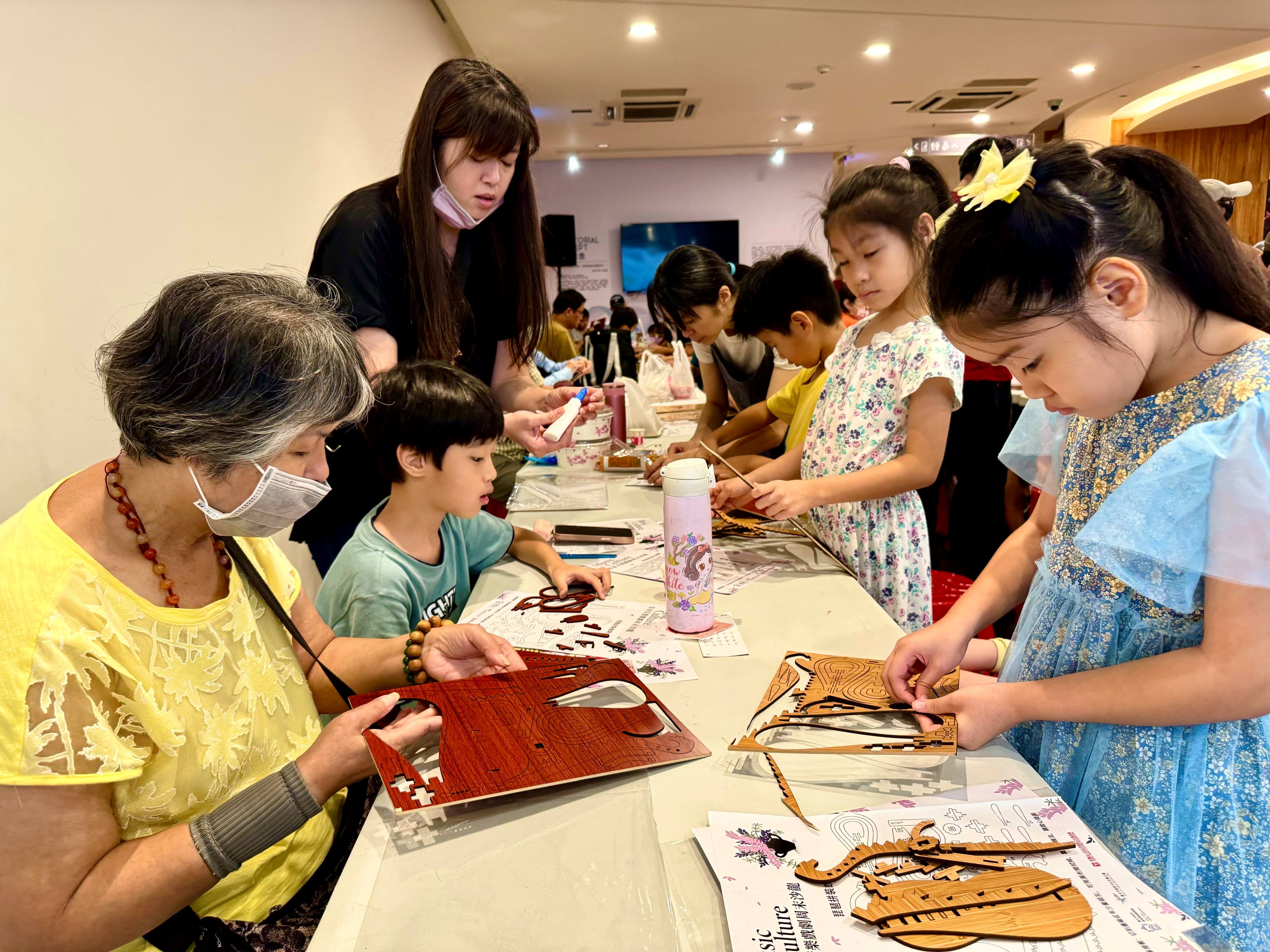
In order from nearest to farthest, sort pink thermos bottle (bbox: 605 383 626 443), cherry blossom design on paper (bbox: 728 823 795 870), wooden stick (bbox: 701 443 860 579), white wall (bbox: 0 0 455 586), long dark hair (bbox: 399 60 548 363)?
cherry blossom design on paper (bbox: 728 823 795 870), white wall (bbox: 0 0 455 586), wooden stick (bbox: 701 443 860 579), long dark hair (bbox: 399 60 548 363), pink thermos bottle (bbox: 605 383 626 443)

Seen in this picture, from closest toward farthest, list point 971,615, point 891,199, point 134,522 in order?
point 134,522, point 971,615, point 891,199

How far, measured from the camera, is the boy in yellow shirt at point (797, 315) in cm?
234

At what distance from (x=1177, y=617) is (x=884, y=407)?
867 millimetres

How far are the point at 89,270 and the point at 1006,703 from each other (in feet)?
6.09

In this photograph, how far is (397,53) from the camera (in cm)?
427

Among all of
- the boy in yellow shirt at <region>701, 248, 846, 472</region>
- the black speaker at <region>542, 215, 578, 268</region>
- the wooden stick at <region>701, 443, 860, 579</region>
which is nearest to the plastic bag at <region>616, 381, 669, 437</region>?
the boy in yellow shirt at <region>701, 248, 846, 472</region>

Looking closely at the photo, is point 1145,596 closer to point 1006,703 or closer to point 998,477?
point 1006,703

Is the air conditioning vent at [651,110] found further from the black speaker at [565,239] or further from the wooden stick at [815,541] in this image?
the wooden stick at [815,541]

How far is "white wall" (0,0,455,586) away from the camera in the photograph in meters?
1.42

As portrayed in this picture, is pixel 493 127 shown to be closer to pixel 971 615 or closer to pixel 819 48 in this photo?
pixel 971 615

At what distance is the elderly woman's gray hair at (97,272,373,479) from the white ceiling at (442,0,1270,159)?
492 centimetres

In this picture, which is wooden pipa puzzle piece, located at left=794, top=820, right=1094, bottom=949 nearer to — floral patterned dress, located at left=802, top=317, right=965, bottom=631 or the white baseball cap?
floral patterned dress, located at left=802, top=317, right=965, bottom=631

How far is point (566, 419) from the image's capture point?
1.99 meters

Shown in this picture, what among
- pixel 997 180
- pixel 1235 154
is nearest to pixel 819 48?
pixel 997 180
